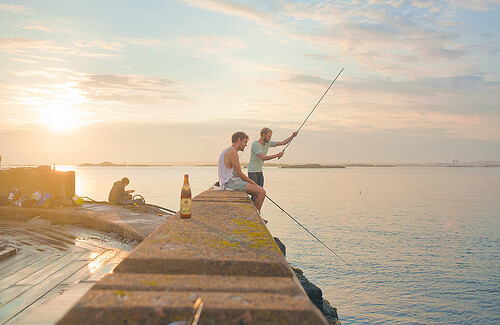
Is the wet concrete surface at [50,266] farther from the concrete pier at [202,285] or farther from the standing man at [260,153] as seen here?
the standing man at [260,153]

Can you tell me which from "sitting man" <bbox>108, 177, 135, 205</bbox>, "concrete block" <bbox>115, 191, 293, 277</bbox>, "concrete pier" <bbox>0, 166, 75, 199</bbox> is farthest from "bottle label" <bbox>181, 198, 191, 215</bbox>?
"sitting man" <bbox>108, 177, 135, 205</bbox>

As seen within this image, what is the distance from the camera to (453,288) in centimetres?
1370

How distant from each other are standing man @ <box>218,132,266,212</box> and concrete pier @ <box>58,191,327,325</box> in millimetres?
4268

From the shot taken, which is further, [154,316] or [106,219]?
[106,219]

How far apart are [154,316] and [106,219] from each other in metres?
9.16

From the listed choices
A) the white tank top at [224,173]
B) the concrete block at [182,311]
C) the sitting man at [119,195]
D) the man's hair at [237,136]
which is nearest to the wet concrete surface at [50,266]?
the concrete block at [182,311]

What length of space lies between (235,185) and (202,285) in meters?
5.92

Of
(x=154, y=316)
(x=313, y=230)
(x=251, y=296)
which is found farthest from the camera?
(x=313, y=230)

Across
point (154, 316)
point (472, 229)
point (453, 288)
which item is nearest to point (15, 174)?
point (154, 316)

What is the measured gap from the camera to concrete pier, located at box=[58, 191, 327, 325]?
1.71 metres

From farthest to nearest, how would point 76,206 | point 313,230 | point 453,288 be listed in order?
point 313,230 → point 453,288 → point 76,206

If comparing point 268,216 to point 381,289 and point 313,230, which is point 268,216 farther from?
point 381,289

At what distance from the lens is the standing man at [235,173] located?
765 cm

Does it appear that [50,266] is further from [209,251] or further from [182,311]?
[182,311]
